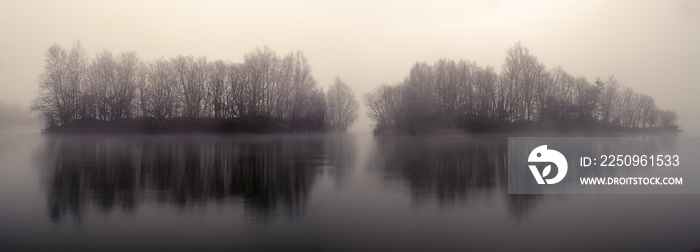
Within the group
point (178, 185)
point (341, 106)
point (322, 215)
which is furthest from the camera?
point (341, 106)

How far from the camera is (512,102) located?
187 feet

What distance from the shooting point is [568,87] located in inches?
2272

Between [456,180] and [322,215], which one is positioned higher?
[456,180]

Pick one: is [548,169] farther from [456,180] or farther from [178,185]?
[178,185]

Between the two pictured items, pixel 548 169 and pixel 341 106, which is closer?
pixel 548 169

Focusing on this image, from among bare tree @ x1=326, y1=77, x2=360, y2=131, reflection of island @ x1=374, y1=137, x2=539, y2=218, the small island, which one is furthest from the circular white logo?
bare tree @ x1=326, y1=77, x2=360, y2=131

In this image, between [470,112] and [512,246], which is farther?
[470,112]

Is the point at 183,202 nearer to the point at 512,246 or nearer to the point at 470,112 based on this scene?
the point at 512,246

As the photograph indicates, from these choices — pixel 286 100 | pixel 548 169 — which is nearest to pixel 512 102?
pixel 286 100

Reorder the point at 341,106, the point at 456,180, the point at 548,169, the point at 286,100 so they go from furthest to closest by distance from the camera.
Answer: the point at 341,106 → the point at 286,100 → the point at 548,169 → the point at 456,180

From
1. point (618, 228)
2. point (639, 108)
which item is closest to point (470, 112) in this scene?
point (639, 108)

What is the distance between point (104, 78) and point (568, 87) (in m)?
→ 62.0

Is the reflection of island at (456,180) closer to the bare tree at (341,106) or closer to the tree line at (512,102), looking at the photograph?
the tree line at (512,102)

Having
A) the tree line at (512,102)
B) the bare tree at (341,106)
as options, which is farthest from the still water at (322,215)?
the bare tree at (341,106)
